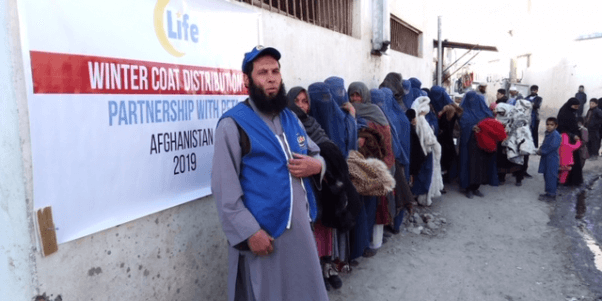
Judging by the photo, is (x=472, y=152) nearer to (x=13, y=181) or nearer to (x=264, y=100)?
(x=264, y=100)

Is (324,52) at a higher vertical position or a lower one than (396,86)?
higher

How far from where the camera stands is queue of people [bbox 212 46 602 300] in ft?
6.79

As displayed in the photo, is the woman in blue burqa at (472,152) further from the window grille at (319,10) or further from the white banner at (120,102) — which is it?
the white banner at (120,102)

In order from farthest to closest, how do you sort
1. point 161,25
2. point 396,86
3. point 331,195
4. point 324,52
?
point 396,86 → point 324,52 → point 331,195 → point 161,25

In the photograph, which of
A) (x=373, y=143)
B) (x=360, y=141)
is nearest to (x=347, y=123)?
(x=360, y=141)

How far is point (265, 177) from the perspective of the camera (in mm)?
2074

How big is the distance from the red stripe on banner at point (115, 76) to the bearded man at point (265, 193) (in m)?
0.44

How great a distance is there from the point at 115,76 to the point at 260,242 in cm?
107

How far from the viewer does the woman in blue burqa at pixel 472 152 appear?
624 centimetres

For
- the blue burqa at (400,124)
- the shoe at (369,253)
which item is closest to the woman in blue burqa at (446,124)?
the blue burqa at (400,124)

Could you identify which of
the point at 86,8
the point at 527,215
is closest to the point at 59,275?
the point at 86,8

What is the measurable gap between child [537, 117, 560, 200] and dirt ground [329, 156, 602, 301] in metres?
0.68

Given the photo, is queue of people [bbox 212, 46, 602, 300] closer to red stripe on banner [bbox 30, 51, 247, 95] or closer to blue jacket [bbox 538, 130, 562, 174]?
blue jacket [bbox 538, 130, 562, 174]

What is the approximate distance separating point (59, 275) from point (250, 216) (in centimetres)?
88
